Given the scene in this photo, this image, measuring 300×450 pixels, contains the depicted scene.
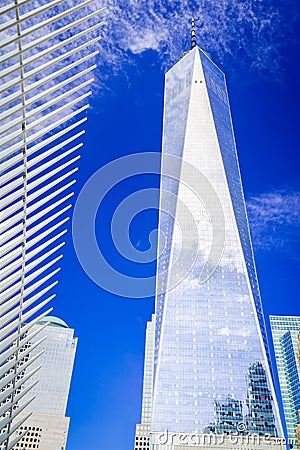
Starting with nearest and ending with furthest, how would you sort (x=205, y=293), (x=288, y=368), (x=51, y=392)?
(x=205, y=293), (x=51, y=392), (x=288, y=368)

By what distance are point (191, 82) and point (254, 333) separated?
2938 inches

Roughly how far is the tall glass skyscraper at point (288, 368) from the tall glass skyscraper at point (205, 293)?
51.5 metres

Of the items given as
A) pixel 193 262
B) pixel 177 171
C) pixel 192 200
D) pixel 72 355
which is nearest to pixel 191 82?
pixel 177 171

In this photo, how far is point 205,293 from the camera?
9862 centimetres

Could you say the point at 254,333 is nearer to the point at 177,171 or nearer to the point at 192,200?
the point at 192,200

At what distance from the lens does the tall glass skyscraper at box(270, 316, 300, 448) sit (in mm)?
136000

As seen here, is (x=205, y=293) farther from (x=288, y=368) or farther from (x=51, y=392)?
(x=51, y=392)

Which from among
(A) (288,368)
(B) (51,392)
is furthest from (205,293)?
(B) (51,392)

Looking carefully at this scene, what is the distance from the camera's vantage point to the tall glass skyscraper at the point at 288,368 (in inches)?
5354

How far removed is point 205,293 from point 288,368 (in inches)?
2557

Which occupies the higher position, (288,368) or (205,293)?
(288,368)

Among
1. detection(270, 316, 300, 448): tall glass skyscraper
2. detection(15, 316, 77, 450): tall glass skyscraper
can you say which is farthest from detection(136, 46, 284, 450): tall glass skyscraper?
detection(270, 316, 300, 448): tall glass skyscraper

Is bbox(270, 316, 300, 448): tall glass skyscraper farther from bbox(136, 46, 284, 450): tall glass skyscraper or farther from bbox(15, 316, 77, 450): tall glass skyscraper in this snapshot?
bbox(15, 316, 77, 450): tall glass skyscraper

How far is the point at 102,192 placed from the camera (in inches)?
2162
